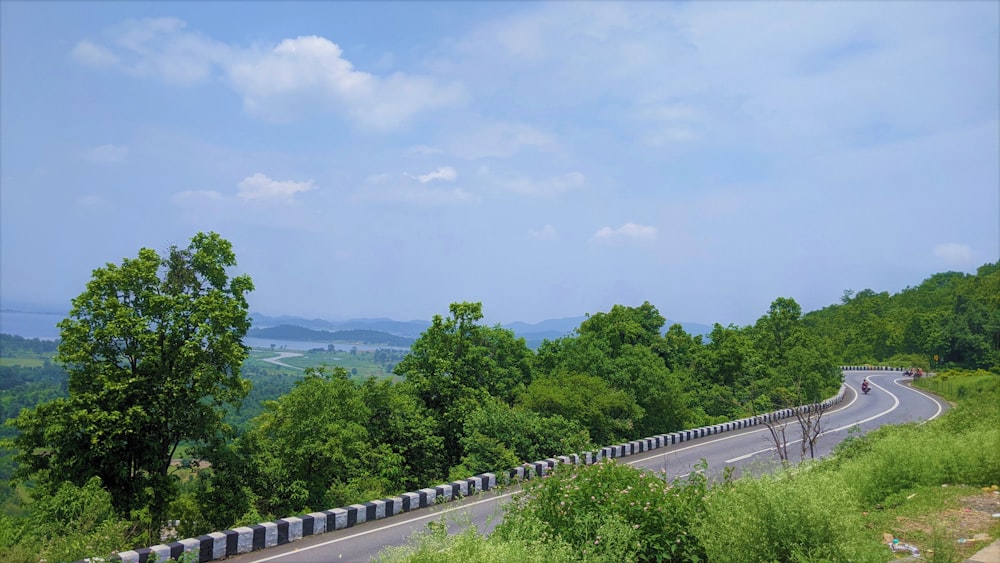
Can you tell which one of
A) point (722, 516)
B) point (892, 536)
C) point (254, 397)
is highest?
point (722, 516)

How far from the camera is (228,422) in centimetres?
1862

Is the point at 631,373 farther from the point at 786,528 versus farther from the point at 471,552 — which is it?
the point at 471,552

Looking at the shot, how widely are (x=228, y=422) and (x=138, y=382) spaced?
14.4 ft

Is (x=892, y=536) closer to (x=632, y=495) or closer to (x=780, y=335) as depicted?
(x=632, y=495)

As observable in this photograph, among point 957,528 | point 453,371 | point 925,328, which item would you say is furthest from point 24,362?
point 957,528

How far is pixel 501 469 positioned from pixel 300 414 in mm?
5562

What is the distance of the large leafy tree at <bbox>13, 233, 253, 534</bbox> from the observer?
14.0m

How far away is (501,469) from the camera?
17312 millimetres

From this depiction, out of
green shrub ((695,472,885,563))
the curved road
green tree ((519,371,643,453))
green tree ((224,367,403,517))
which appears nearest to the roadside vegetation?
green shrub ((695,472,885,563))

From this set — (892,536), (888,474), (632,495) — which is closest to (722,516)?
(632,495)

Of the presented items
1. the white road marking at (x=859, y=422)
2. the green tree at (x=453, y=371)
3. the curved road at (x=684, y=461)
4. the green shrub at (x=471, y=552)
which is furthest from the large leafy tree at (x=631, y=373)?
the green shrub at (x=471, y=552)

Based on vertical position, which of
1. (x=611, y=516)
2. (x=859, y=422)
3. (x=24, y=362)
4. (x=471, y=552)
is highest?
(x=471, y=552)

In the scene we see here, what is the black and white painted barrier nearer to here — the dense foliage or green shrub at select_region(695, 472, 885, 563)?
green shrub at select_region(695, 472, 885, 563)

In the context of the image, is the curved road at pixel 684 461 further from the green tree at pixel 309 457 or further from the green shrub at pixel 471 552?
the green tree at pixel 309 457
